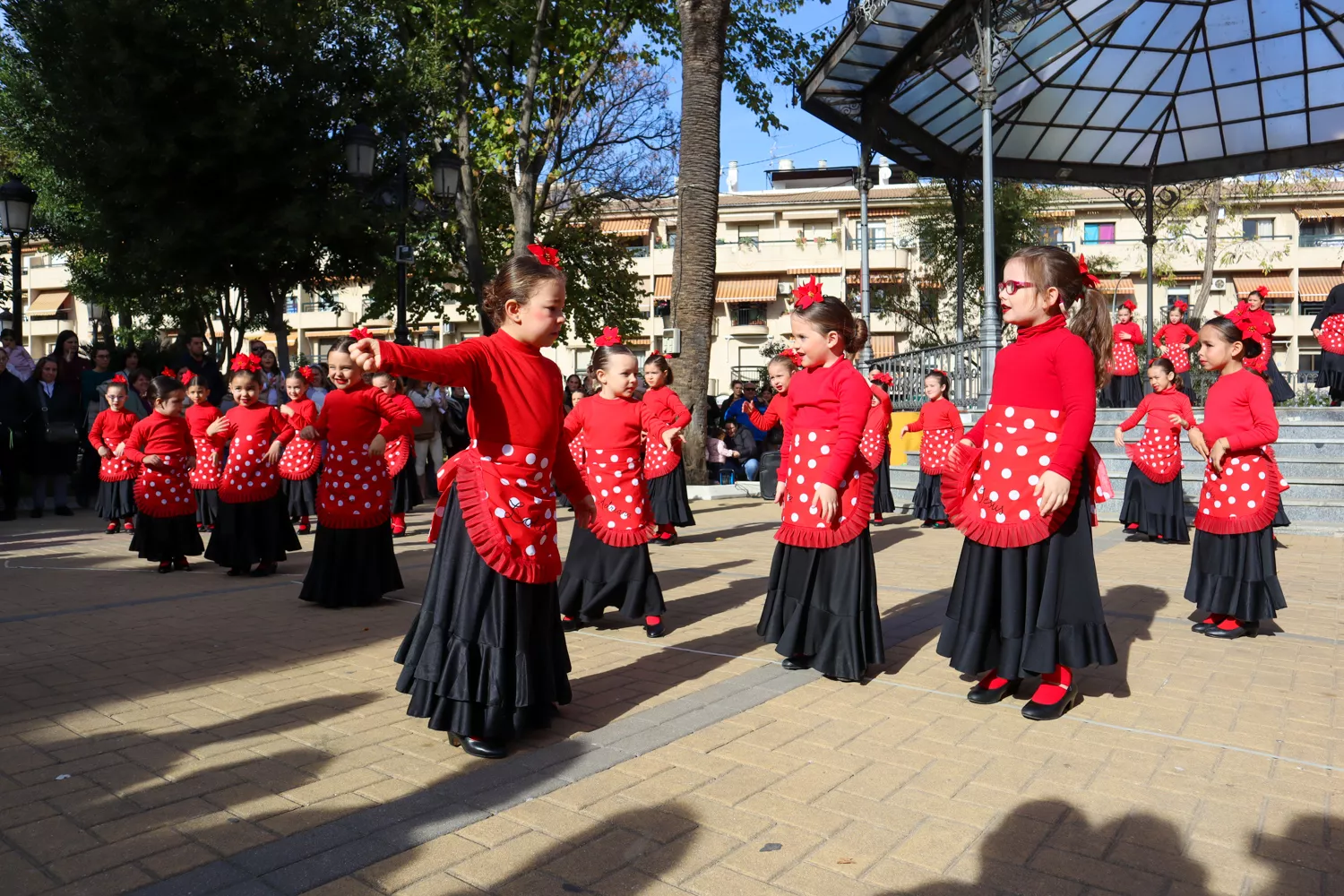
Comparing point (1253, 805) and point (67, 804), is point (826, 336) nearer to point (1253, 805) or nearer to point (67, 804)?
point (1253, 805)

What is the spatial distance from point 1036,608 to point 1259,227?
59.1m

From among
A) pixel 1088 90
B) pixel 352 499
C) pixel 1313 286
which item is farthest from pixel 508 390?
pixel 1313 286

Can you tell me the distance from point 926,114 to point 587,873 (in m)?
19.6

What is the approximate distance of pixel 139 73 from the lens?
16.0 meters

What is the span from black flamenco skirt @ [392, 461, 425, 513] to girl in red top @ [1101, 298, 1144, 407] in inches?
402

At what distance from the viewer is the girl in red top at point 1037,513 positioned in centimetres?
473

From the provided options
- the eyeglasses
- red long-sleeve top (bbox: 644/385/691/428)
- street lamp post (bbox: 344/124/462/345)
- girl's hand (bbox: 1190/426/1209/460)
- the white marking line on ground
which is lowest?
the white marking line on ground

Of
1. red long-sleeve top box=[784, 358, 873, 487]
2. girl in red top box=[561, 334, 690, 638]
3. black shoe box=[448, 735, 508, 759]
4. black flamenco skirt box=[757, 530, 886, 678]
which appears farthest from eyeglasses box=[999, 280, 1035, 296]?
black shoe box=[448, 735, 508, 759]

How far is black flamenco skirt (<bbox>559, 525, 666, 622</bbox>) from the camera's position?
6629 millimetres

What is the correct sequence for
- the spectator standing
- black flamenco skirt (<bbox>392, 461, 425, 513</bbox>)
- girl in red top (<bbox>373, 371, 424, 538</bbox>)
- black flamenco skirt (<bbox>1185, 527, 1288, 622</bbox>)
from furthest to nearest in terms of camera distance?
the spectator standing → black flamenco skirt (<bbox>392, 461, 425, 513</bbox>) → girl in red top (<bbox>373, 371, 424, 538</bbox>) → black flamenco skirt (<bbox>1185, 527, 1288, 622</bbox>)

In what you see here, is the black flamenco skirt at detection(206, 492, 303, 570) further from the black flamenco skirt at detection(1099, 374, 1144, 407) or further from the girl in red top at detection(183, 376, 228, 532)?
the black flamenco skirt at detection(1099, 374, 1144, 407)

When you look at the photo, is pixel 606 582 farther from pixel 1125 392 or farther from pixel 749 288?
pixel 749 288

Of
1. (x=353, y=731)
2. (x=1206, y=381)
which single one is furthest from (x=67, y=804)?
(x=1206, y=381)

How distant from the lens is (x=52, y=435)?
46.2 ft
